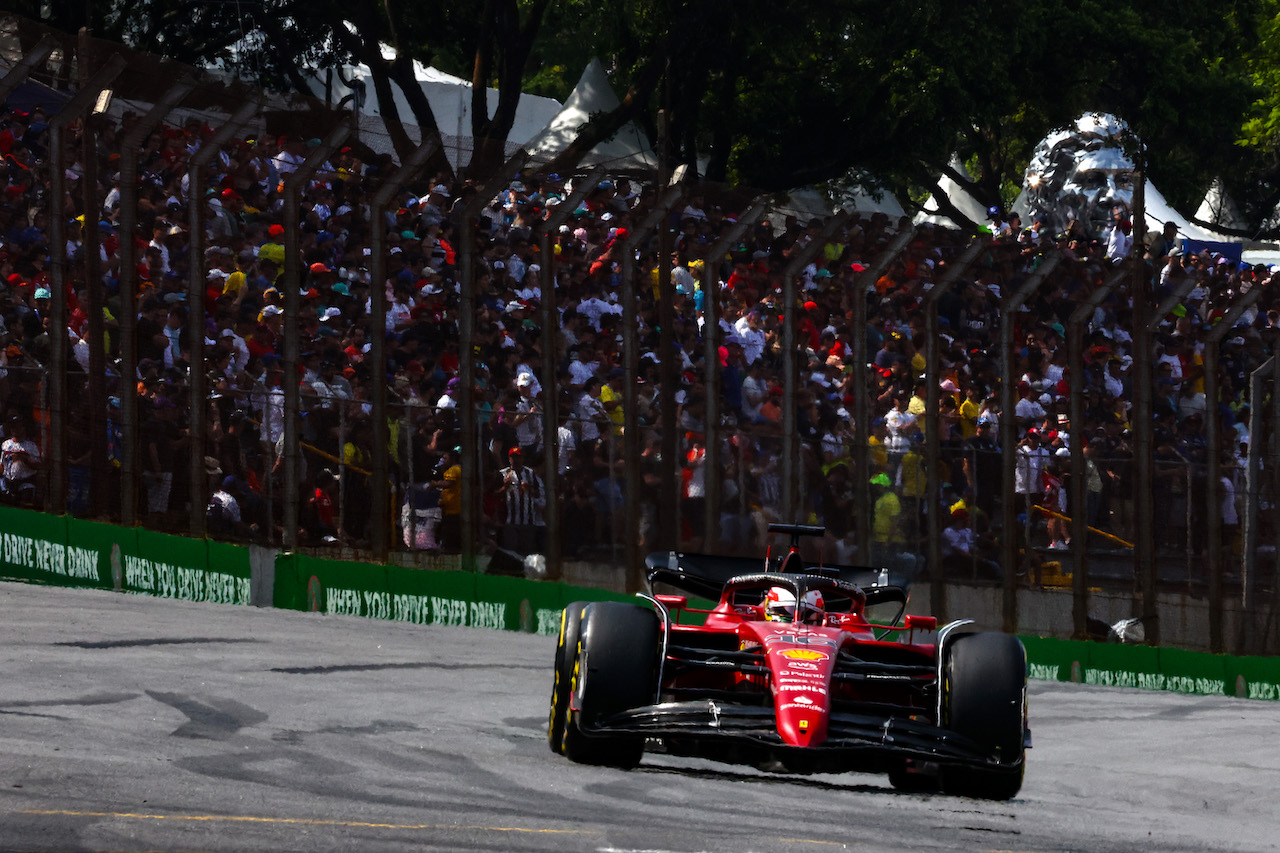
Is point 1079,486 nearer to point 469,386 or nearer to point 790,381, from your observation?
point 790,381

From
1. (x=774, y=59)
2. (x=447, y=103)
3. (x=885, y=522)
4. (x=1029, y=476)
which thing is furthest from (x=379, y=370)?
(x=447, y=103)

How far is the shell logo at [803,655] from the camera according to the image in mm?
8688

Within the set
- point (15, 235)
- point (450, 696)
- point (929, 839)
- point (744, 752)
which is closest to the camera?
point (929, 839)

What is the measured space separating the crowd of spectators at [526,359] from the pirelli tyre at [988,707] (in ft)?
23.2

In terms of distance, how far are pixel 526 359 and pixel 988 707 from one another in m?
8.11

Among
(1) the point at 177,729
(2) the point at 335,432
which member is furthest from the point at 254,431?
(1) the point at 177,729

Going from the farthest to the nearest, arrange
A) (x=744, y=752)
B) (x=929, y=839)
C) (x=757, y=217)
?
(x=757, y=217) < (x=744, y=752) < (x=929, y=839)

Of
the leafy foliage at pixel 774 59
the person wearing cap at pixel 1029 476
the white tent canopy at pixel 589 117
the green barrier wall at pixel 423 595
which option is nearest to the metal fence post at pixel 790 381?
the green barrier wall at pixel 423 595

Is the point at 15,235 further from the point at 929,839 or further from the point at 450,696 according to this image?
the point at 929,839

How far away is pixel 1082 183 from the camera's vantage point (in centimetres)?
3061

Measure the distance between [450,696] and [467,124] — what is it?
2486cm

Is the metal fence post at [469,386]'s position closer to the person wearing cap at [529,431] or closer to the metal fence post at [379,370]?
the person wearing cap at [529,431]

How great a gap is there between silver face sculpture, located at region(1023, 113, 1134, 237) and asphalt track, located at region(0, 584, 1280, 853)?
57.7 feet

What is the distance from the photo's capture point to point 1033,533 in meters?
16.5
